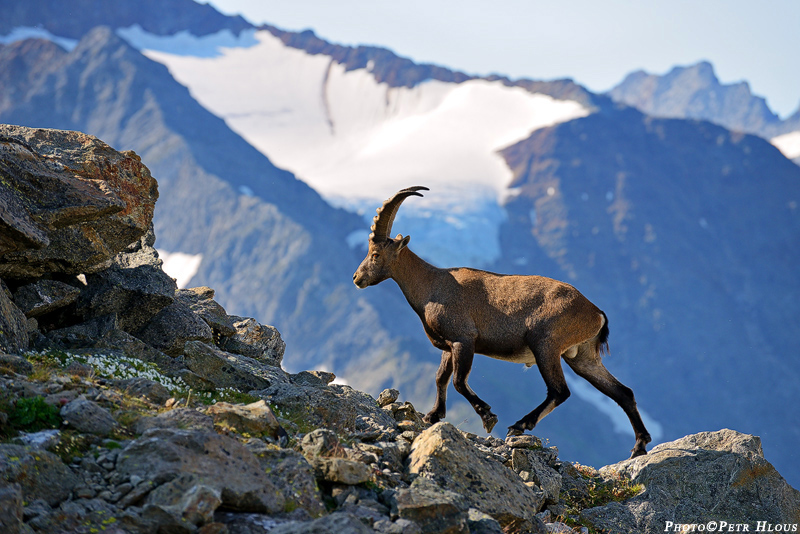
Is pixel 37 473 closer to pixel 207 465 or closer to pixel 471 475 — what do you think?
pixel 207 465

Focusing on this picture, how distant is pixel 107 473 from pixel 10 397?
1.69 metres

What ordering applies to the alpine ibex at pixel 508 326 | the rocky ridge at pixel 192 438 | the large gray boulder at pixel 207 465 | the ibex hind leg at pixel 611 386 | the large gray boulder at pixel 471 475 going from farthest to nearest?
the ibex hind leg at pixel 611 386 → the alpine ibex at pixel 508 326 → the large gray boulder at pixel 471 475 → the large gray boulder at pixel 207 465 → the rocky ridge at pixel 192 438

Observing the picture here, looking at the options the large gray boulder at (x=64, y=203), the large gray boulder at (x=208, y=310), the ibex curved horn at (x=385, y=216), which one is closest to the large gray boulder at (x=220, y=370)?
the large gray boulder at (x=64, y=203)

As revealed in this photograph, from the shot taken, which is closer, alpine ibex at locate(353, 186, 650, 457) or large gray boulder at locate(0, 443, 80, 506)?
large gray boulder at locate(0, 443, 80, 506)

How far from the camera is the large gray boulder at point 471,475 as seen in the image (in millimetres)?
9500

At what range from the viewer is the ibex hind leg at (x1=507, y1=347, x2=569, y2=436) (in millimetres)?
14016

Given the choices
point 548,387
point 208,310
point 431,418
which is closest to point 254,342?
→ point 208,310

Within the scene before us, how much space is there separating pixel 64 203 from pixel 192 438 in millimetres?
6487

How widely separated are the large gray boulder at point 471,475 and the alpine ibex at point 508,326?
3.56 metres

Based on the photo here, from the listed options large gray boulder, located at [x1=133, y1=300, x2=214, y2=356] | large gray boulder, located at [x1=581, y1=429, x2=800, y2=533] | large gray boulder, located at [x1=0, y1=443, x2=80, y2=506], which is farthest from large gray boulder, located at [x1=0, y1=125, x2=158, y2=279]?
large gray boulder, located at [x1=581, y1=429, x2=800, y2=533]

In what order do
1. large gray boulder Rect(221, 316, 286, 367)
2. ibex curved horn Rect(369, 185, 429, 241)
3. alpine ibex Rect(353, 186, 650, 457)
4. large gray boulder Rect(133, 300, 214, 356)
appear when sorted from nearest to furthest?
alpine ibex Rect(353, 186, 650, 457), large gray boulder Rect(133, 300, 214, 356), ibex curved horn Rect(369, 185, 429, 241), large gray boulder Rect(221, 316, 286, 367)

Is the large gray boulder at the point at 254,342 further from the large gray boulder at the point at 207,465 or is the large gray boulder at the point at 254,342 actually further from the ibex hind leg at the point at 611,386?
the large gray boulder at the point at 207,465

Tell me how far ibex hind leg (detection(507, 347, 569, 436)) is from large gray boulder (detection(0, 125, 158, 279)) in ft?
26.1

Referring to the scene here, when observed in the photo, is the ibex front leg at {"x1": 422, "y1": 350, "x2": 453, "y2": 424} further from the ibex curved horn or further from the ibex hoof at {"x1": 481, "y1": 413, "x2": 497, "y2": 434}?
the ibex curved horn
